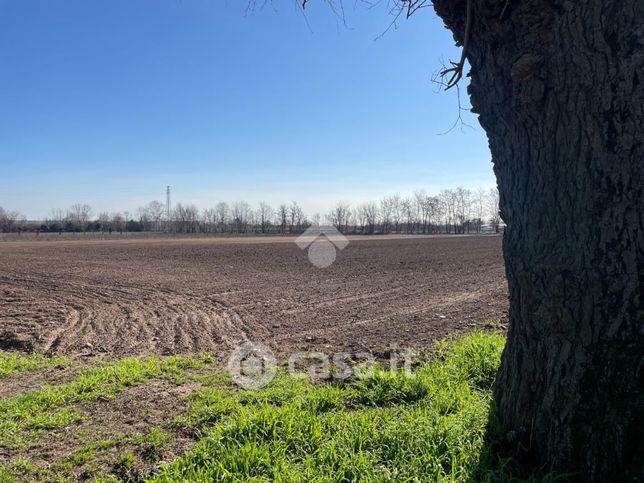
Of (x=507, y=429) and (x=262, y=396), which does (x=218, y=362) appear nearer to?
(x=262, y=396)

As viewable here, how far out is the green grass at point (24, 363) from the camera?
4867 mm

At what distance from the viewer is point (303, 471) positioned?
2.39 metres

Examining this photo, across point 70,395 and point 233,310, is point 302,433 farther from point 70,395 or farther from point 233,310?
point 233,310

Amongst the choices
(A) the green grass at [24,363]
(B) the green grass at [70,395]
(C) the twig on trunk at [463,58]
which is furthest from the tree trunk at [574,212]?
(A) the green grass at [24,363]

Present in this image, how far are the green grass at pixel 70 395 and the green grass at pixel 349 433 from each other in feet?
3.13

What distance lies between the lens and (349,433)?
2.77m

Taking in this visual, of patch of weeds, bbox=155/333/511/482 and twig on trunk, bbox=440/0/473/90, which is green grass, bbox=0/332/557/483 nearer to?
patch of weeds, bbox=155/333/511/482

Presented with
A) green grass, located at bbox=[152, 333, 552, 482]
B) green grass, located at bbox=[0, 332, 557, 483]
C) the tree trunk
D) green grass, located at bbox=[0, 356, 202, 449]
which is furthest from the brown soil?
the tree trunk

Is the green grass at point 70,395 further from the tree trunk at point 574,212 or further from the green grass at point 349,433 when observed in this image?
the tree trunk at point 574,212

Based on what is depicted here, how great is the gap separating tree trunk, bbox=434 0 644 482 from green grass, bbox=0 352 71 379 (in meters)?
5.28

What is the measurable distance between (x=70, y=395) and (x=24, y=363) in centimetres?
187

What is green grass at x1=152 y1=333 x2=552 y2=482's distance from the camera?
2381 millimetres

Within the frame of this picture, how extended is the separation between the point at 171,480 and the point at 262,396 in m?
1.37

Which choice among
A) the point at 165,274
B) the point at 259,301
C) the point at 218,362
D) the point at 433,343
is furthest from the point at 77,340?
the point at 165,274
